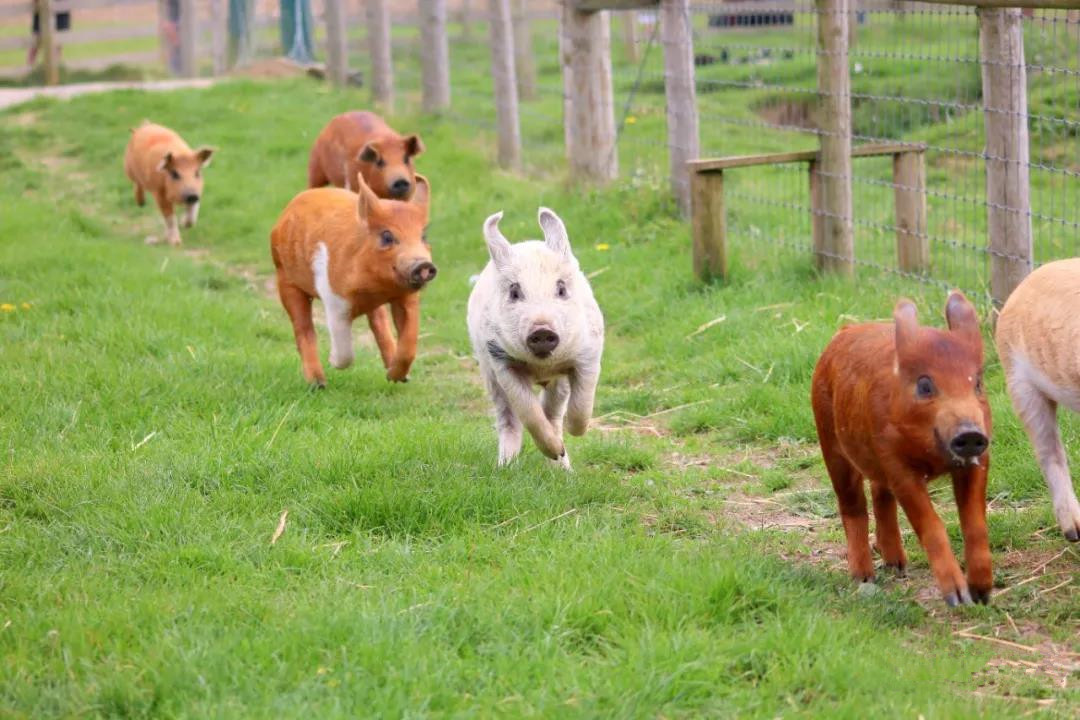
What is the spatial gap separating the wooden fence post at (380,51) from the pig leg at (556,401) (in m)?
10.8

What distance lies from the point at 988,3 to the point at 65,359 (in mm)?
4829

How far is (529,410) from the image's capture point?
5922 millimetres

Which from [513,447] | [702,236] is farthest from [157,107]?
[513,447]

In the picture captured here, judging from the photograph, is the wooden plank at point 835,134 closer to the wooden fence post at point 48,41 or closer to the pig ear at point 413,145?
A: the pig ear at point 413,145

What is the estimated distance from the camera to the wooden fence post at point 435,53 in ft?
A: 51.6

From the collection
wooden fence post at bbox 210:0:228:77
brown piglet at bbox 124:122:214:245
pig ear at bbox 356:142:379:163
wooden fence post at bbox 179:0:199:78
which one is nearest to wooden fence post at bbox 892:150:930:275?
pig ear at bbox 356:142:379:163

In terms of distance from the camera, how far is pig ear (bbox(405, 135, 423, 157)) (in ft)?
35.1

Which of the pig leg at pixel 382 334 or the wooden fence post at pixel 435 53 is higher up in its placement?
the wooden fence post at pixel 435 53

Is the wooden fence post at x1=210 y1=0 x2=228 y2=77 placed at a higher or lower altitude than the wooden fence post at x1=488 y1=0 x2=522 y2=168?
higher

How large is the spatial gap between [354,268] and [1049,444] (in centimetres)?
358

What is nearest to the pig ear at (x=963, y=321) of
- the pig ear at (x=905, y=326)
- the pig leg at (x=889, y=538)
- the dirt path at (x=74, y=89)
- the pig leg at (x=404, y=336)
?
the pig ear at (x=905, y=326)

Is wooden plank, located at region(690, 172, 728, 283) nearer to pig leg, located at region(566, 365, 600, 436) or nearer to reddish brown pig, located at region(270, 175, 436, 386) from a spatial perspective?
reddish brown pig, located at region(270, 175, 436, 386)

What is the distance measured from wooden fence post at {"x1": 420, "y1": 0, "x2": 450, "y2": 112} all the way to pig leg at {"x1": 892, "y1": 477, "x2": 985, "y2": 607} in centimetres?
1214

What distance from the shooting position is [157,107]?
17.2 metres
